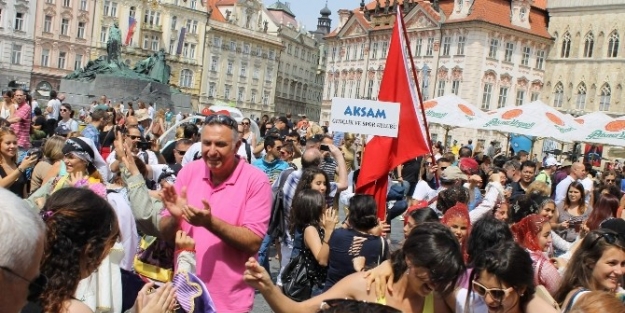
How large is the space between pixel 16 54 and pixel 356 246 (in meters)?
60.5

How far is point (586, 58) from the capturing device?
4503 cm

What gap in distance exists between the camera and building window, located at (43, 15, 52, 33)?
201 ft

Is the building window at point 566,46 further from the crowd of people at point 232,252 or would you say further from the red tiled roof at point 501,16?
the crowd of people at point 232,252

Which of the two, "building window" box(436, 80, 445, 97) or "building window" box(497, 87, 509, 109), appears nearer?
"building window" box(497, 87, 509, 109)

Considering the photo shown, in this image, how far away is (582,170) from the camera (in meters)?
10.4

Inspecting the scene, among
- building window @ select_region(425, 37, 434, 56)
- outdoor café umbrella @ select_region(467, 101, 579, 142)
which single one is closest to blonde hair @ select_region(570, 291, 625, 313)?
outdoor café umbrella @ select_region(467, 101, 579, 142)

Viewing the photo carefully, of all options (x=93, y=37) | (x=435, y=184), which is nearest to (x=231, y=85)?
(x=93, y=37)

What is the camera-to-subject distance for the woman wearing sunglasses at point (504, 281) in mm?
3252

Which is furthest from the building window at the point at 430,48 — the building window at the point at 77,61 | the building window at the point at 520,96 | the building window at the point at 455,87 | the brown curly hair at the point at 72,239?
the brown curly hair at the point at 72,239

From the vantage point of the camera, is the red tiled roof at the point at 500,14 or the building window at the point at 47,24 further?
the building window at the point at 47,24

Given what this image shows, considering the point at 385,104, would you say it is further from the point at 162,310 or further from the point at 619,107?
the point at 619,107

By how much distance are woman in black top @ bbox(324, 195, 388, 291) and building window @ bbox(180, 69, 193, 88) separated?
6868 cm

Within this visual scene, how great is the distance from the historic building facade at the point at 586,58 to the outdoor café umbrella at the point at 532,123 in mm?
26360

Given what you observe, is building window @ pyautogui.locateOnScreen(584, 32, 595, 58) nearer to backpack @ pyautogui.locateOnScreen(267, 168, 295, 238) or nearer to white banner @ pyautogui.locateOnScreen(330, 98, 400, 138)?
white banner @ pyautogui.locateOnScreen(330, 98, 400, 138)
